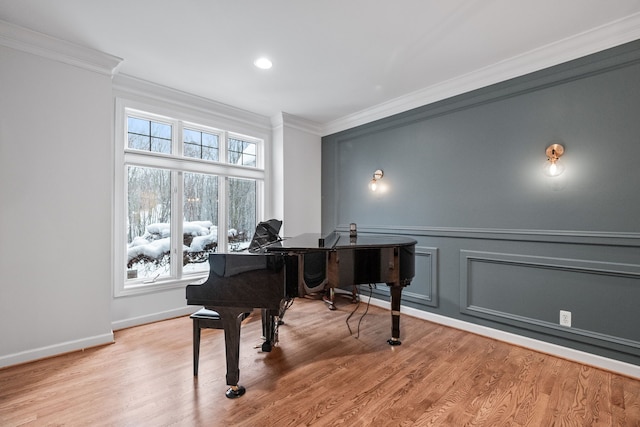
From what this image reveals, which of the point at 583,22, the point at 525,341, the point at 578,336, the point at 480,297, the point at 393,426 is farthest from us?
the point at 480,297

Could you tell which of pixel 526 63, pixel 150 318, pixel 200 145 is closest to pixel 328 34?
pixel 526 63

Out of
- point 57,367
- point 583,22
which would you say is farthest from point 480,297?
point 57,367

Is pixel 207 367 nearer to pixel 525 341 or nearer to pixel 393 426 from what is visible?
pixel 393 426

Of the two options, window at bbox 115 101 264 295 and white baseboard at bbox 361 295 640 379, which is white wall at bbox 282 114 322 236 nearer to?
window at bbox 115 101 264 295

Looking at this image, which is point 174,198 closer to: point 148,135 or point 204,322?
point 148,135

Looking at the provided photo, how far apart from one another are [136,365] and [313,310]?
1.92 meters

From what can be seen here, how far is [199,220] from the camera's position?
11.8 ft

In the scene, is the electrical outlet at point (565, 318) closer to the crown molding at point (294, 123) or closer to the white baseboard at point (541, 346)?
the white baseboard at point (541, 346)

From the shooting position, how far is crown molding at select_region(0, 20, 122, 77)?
2.21 m

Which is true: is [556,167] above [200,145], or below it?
below

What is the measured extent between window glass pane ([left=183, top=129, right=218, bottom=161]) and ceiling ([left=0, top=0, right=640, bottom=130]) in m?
0.63

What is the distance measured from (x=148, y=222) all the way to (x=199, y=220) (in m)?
0.57

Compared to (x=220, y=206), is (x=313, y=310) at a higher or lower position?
lower

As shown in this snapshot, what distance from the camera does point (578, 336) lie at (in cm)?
234
